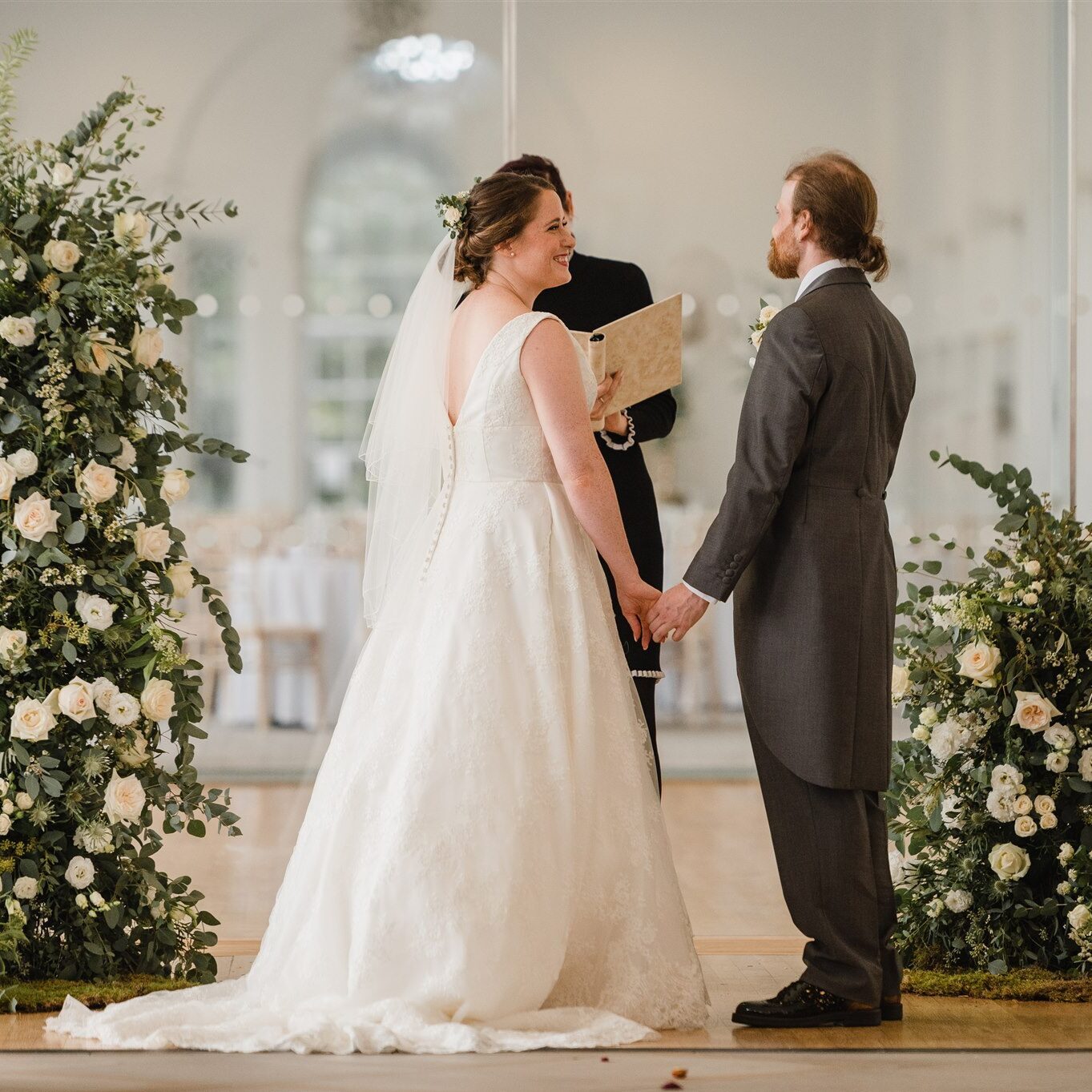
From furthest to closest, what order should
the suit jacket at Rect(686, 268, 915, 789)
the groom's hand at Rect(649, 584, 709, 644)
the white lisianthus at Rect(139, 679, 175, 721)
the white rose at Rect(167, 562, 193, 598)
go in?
the white rose at Rect(167, 562, 193, 598), the white lisianthus at Rect(139, 679, 175, 721), the groom's hand at Rect(649, 584, 709, 644), the suit jacket at Rect(686, 268, 915, 789)

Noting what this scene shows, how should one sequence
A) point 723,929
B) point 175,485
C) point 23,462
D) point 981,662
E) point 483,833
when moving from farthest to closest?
point 723,929 → point 981,662 → point 175,485 → point 23,462 → point 483,833

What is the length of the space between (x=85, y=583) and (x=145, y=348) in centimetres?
53

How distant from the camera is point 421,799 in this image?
2.81m

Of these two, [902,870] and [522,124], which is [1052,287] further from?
[902,870]

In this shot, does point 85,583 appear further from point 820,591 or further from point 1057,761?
point 1057,761

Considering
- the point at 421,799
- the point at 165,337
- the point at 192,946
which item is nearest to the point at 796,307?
the point at 421,799

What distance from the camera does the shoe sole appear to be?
9.46 feet

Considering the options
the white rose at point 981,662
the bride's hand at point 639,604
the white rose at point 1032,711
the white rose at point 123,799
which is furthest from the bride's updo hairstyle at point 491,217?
the white rose at point 1032,711

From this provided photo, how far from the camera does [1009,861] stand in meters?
3.33

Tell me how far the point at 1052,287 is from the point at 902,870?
234 cm

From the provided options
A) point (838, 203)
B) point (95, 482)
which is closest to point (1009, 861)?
point (838, 203)

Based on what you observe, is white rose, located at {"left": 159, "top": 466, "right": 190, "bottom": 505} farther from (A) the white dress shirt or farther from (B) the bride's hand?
(A) the white dress shirt

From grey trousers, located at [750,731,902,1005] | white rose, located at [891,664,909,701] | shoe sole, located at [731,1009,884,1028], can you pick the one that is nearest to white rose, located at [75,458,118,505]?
grey trousers, located at [750,731,902,1005]

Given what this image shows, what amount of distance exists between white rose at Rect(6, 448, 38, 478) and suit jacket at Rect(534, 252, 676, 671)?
49.5 inches
